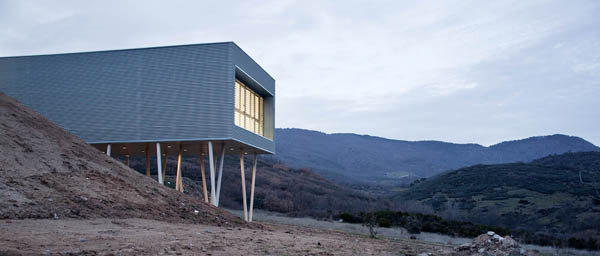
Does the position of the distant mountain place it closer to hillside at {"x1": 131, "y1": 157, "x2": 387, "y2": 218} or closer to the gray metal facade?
hillside at {"x1": 131, "y1": 157, "x2": 387, "y2": 218}

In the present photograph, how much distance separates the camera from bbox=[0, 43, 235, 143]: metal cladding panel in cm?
2000

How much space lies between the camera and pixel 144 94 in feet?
67.5

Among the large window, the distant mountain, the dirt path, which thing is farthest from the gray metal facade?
the distant mountain

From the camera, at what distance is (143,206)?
45.4ft

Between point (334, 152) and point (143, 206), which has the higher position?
point (334, 152)

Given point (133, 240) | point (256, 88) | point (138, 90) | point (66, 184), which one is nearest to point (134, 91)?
point (138, 90)

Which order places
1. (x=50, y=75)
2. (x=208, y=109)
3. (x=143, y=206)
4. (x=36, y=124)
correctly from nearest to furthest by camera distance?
→ (x=143, y=206)
(x=36, y=124)
(x=208, y=109)
(x=50, y=75)

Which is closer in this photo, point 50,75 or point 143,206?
point 143,206

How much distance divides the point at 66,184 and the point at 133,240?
4370mm

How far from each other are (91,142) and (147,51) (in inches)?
164

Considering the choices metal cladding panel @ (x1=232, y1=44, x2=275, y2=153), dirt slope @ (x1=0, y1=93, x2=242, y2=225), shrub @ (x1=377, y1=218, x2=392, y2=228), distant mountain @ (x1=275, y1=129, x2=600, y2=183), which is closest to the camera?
dirt slope @ (x1=0, y1=93, x2=242, y2=225)

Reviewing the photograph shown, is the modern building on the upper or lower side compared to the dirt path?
upper

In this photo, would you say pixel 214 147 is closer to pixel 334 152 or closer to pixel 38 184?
pixel 38 184

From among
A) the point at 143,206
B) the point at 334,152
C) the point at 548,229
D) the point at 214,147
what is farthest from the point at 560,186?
the point at 334,152
